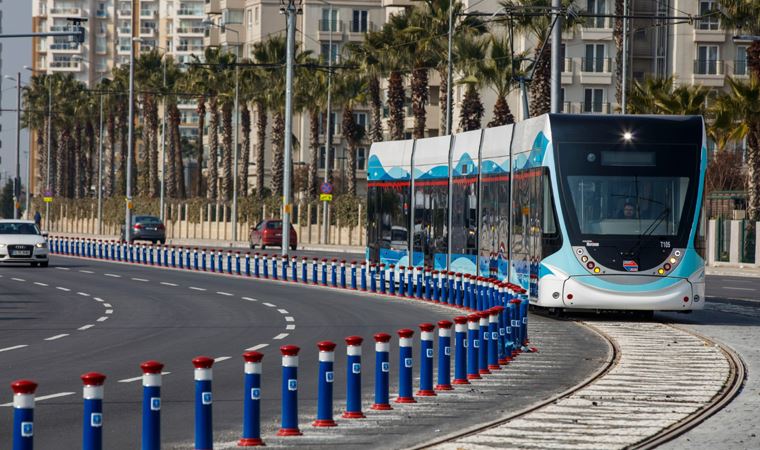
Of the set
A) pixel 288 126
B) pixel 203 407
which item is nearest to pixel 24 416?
pixel 203 407

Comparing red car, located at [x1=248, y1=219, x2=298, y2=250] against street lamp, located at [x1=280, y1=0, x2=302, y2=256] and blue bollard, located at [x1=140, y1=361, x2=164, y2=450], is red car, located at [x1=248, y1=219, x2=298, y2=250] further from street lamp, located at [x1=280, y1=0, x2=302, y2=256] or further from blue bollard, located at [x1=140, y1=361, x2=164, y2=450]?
blue bollard, located at [x1=140, y1=361, x2=164, y2=450]

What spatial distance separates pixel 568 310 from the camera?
103 ft

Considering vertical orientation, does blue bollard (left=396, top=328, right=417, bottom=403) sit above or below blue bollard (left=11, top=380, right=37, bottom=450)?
below

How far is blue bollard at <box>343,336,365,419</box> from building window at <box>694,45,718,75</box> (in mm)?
85327

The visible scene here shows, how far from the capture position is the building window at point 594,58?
3780 inches

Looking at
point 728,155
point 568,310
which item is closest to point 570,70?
point 728,155

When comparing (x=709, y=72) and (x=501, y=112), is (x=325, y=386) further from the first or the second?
(x=709, y=72)

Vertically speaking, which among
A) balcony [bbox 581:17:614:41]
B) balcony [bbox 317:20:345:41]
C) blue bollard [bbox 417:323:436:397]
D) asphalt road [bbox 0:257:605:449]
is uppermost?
balcony [bbox 317:20:345:41]

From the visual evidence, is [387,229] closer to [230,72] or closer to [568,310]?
[568,310]

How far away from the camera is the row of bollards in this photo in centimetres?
987

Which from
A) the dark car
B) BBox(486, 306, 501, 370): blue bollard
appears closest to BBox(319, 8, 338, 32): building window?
the dark car

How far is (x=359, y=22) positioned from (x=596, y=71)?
1303 inches

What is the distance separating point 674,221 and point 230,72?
3006 inches

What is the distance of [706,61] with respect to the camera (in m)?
96.6
